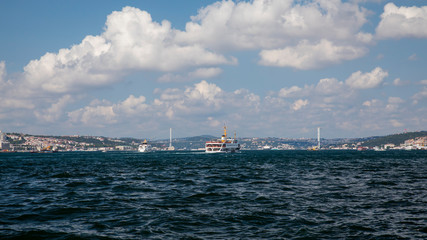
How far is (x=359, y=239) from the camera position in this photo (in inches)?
541

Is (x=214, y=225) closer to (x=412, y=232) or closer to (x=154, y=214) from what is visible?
(x=154, y=214)

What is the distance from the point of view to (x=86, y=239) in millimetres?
14031

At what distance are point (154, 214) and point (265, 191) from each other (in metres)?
12.3

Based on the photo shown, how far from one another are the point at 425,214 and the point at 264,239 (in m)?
10.4

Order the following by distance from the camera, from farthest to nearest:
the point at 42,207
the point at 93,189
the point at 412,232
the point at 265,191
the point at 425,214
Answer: the point at 93,189 < the point at 265,191 < the point at 42,207 < the point at 425,214 < the point at 412,232

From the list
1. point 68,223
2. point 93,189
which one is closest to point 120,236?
point 68,223

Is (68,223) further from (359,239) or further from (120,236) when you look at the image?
(359,239)

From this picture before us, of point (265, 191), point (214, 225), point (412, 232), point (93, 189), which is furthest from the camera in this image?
point (93, 189)

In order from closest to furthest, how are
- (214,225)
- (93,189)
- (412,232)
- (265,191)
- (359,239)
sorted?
1. (359,239)
2. (412,232)
3. (214,225)
4. (265,191)
5. (93,189)

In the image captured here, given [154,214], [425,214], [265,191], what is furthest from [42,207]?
[425,214]

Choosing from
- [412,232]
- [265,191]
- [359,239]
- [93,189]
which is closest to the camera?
[359,239]

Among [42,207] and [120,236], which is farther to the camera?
[42,207]

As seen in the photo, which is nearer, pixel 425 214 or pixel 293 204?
pixel 425 214

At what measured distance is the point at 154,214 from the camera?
1938 centimetres
